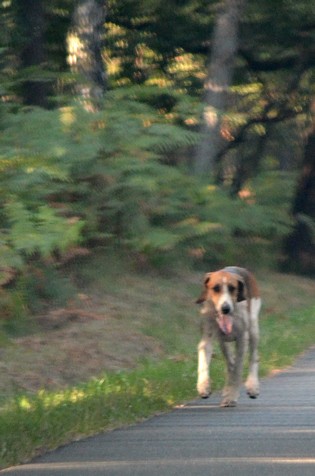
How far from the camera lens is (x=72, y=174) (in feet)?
58.1

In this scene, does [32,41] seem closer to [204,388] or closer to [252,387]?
[252,387]

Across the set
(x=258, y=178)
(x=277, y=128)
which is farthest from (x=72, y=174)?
(x=277, y=128)

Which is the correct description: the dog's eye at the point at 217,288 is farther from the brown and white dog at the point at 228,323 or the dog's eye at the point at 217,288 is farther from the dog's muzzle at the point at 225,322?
the dog's muzzle at the point at 225,322

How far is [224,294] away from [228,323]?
10.9 inches

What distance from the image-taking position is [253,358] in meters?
11.7

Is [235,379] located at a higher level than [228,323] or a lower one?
lower

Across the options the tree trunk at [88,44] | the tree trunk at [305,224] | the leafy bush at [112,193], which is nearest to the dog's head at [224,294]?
the leafy bush at [112,193]

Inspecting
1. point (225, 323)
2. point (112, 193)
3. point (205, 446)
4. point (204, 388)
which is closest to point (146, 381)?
point (204, 388)

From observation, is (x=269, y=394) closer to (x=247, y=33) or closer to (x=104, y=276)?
(x=104, y=276)

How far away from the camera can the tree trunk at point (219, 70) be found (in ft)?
76.3

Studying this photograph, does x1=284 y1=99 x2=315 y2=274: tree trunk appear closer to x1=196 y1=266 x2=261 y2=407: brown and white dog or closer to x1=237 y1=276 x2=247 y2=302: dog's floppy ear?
x1=196 y1=266 x2=261 y2=407: brown and white dog

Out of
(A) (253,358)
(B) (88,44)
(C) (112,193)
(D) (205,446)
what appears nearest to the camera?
(D) (205,446)

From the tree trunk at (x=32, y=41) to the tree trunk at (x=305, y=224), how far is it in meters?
6.13

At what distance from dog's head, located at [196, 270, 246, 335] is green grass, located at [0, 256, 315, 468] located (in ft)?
3.02
